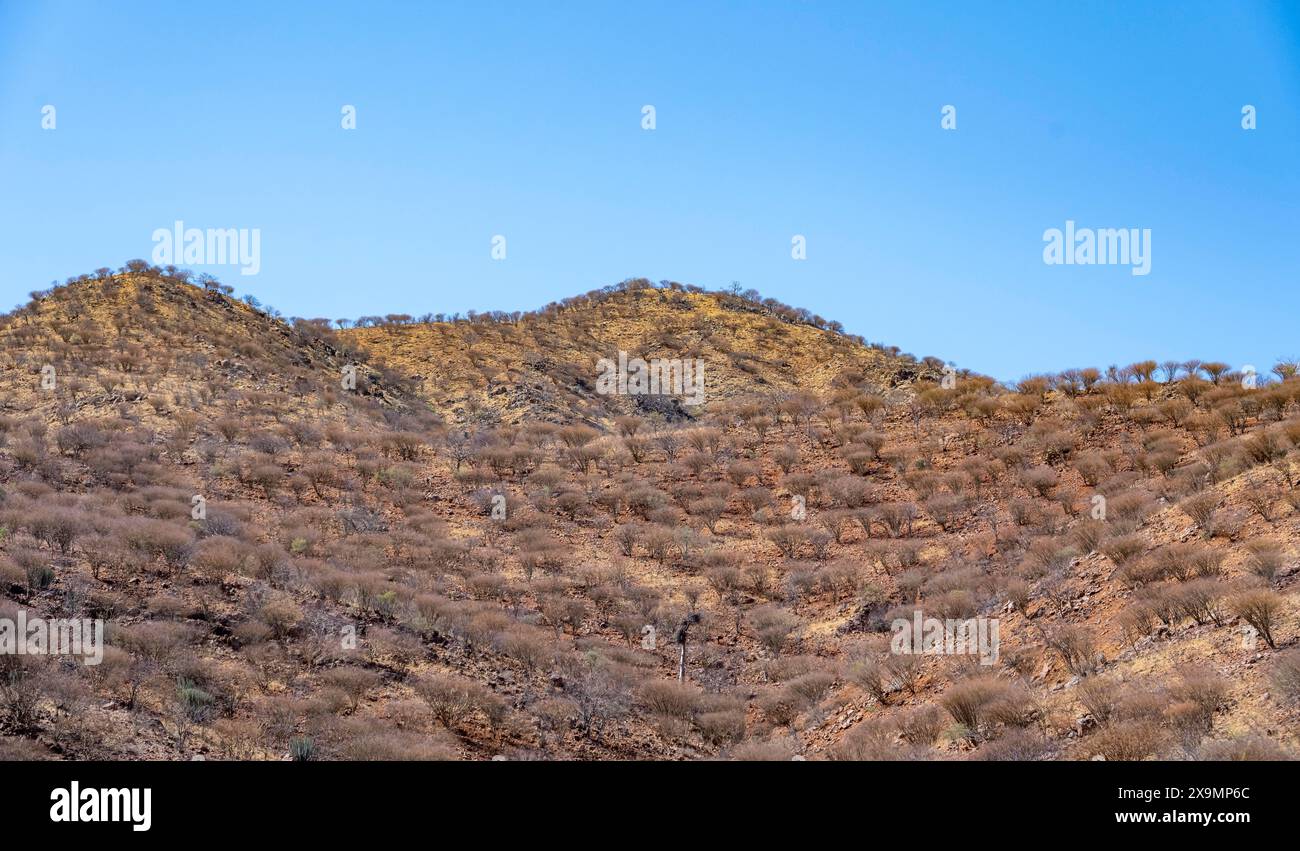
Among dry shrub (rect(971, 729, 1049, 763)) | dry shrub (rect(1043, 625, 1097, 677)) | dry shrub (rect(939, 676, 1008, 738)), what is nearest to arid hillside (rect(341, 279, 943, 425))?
dry shrub (rect(1043, 625, 1097, 677))

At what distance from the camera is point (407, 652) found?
1508cm

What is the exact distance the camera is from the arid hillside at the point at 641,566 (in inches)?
448

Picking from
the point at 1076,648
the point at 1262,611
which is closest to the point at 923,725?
the point at 1076,648

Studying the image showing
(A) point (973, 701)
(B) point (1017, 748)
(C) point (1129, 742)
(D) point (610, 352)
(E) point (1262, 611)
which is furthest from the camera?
(D) point (610, 352)

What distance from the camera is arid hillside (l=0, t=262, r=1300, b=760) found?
1139 centimetres

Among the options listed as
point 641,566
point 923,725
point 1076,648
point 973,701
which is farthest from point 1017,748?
point 641,566

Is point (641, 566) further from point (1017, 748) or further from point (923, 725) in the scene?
point (1017, 748)

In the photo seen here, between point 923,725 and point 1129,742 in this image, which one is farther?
point 923,725

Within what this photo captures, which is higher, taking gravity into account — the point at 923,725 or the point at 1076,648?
the point at 1076,648

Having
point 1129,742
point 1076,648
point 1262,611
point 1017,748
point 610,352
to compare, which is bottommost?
point 1017,748

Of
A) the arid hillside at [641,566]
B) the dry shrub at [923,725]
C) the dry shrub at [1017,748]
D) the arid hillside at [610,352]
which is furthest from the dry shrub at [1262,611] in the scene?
the arid hillside at [610,352]

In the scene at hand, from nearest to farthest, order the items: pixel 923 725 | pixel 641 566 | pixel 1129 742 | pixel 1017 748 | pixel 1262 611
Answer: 1. pixel 1129 742
2. pixel 1017 748
3. pixel 1262 611
4. pixel 923 725
5. pixel 641 566

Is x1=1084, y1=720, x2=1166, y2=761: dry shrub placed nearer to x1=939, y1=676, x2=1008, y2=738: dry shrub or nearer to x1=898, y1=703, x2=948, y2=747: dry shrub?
x1=939, y1=676, x2=1008, y2=738: dry shrub

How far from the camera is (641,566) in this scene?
2138cm
